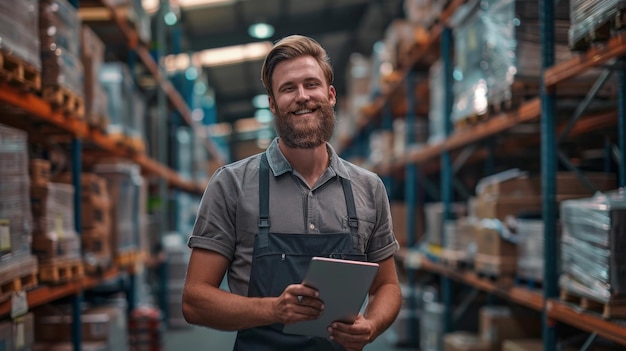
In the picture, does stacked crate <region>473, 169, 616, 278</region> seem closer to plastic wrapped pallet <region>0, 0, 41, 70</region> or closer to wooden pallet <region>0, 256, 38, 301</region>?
wooden pallet <region>0, 256, 38, 301</region>

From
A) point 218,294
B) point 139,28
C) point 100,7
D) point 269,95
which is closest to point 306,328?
point 218,294

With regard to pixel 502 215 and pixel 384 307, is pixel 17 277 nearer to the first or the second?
pixel 384 307

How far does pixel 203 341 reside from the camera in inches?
367

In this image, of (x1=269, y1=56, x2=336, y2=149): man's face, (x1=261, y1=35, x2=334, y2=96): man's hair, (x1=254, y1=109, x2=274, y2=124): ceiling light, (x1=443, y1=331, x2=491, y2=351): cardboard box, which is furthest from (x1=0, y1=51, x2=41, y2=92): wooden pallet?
(x1=254, y1=109, x2=274, y2=124): ceiling light

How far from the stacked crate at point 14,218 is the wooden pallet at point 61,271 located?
401 millimetres

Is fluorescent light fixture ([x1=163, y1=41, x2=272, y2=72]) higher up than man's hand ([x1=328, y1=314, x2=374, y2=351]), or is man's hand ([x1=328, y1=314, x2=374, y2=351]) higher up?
A: fluorescent light fixture ([x1=163, y1=41, x2=272, y2=72])

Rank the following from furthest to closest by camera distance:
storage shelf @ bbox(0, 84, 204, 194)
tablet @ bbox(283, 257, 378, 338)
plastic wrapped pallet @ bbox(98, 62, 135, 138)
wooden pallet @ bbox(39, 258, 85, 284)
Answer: plastic wrapped pallet @ bbox(98, 62, 135, 138) → wooden pallet @ bbox(39, 258, 85, 284) → storage shelf @ bbox(0, 84, 204, 194) → tablet @ bbox(283, 257, 378, 338)

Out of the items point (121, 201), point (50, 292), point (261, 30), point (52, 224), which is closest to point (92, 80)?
point (121, 201)

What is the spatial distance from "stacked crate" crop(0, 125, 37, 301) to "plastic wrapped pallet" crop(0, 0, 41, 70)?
0.44m

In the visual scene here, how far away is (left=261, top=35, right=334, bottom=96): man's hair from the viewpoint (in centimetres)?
270

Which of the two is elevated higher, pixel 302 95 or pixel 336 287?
pixel 302 95

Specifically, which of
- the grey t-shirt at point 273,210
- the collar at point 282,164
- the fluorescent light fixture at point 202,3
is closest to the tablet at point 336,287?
the grey t-shirt at point 273,210

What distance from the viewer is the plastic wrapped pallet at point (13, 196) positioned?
3807mm

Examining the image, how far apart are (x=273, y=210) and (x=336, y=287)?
0.50m
